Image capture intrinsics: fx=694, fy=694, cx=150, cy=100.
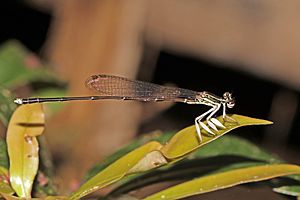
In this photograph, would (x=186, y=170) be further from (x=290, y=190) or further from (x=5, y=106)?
(x=5, y=106)

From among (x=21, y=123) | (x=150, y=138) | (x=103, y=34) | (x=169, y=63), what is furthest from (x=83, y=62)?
(x=21, y=123)

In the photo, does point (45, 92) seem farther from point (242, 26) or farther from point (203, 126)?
point (203, 126)

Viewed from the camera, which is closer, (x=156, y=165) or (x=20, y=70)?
(x=156, y=165)

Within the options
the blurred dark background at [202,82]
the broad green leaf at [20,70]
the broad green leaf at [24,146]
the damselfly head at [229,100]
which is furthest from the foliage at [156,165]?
the blurred dark background at [202,82]

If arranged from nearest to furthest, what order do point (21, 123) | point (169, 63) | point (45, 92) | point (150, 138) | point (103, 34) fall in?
point (21, 123) < point (150, 138) < point (45, 92) < point (103, 34) < point (169, 63)

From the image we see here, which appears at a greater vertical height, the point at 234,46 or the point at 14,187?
the point at 234,46

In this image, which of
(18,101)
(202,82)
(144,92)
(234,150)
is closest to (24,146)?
(18,101)

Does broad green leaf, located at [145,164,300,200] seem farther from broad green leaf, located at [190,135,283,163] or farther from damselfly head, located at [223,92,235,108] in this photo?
damselfly head, located at [223,92,235,108]
